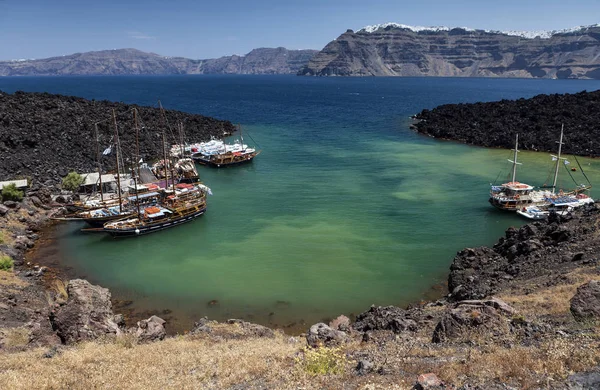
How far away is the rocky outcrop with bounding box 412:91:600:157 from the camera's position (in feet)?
244

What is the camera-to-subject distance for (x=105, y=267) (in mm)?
33688

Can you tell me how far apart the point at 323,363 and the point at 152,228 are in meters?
31.5

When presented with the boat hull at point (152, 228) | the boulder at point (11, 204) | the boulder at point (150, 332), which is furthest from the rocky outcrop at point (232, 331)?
the boulder at point (11, 204)

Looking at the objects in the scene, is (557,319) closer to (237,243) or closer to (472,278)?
(472,278)

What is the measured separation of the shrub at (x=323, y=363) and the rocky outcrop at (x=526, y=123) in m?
73.1

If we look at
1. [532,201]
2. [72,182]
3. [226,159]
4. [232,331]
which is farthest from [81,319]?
[226,159]

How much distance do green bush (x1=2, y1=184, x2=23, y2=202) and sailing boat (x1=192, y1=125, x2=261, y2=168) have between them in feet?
97.6

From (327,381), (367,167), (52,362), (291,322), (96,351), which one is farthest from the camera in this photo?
(367,167)

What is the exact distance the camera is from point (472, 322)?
14.9 metres

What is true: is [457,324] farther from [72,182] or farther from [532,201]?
[72,182]

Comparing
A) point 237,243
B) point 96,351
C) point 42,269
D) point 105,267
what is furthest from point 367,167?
point 96,351

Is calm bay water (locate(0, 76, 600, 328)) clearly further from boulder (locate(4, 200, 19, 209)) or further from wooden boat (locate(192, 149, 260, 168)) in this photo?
boulder (locate(4, 200, 19, 209))

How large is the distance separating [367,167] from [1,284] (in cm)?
4900

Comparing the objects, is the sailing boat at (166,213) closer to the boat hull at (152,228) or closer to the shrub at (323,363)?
the boat hull at (152,228)
